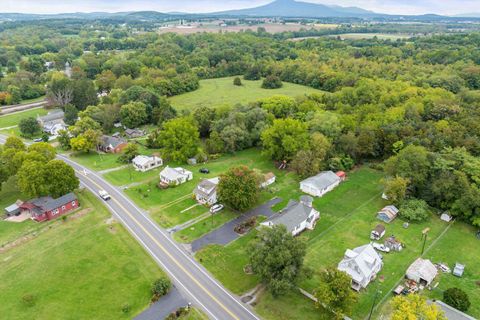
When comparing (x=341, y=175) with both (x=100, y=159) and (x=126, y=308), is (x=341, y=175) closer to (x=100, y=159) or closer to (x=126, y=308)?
(x=126, y=308)

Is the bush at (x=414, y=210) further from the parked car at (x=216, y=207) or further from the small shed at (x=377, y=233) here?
the parked car at (x=216, y=207)

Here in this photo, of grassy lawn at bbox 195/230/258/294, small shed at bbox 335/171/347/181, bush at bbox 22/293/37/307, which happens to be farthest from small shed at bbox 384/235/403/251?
bush at bbox 22/293/37/307

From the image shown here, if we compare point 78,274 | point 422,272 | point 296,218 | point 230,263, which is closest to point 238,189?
point 296,218

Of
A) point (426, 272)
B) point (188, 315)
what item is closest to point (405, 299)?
point (426, 272)

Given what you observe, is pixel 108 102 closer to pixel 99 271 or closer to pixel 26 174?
pixel 26 174

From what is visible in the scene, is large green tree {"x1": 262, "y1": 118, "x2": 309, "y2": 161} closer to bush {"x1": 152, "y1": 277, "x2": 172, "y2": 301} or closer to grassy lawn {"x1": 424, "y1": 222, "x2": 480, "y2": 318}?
grassy lawn {"x1": 424, "y1": 222, "x2": 480, "y2": 318}

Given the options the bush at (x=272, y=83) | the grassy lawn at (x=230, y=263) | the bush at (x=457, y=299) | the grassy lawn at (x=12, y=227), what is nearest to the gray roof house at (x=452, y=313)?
the bush at (x=457, y=299)
